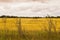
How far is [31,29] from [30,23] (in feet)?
0.12

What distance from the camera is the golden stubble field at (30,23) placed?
106 centimetres

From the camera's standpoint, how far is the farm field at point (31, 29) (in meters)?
1.06

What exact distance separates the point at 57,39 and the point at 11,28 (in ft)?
0.85

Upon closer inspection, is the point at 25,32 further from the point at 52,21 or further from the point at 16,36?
the point at 52,21

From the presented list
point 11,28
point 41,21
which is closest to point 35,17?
point 41,21

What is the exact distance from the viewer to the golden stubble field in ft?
3.49

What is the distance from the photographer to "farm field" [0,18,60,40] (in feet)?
3.48

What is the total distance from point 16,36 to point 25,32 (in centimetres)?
5

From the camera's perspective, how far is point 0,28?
107cm

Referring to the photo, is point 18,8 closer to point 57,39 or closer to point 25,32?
point 25,32

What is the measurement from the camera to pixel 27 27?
107 cm

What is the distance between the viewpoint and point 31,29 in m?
1.06

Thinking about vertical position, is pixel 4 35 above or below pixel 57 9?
below

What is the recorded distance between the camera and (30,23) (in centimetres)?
107
